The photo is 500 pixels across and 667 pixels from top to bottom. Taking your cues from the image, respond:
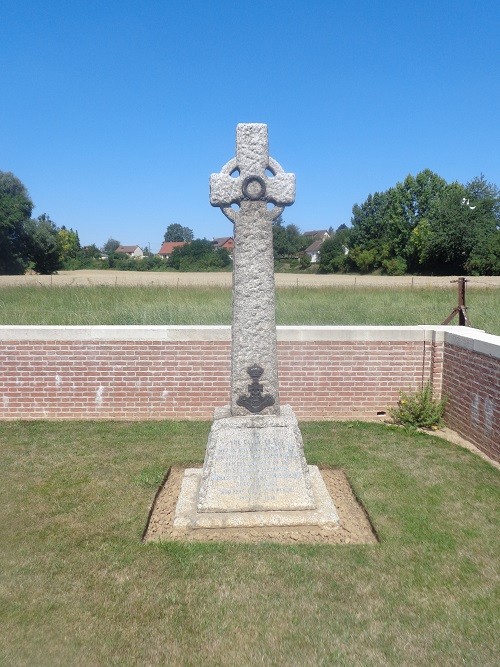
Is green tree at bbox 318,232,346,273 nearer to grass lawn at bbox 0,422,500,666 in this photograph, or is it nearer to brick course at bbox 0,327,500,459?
brick course at bbox 0,327,500,459

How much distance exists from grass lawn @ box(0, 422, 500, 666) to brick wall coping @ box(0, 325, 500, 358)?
2004 millimetres

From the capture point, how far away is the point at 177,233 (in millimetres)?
130125

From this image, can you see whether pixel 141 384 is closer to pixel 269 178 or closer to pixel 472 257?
pixel 269 178

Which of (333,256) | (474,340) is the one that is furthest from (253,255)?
(333,256)

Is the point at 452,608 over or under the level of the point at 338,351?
under

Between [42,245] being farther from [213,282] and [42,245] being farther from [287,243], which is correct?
[287,243]

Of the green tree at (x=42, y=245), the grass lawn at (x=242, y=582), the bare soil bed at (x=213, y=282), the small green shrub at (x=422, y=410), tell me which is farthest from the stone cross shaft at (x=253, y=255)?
the green tree at (x=42, y=245)

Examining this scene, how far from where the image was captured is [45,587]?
12.0 ft

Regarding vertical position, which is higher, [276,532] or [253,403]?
[253,403]

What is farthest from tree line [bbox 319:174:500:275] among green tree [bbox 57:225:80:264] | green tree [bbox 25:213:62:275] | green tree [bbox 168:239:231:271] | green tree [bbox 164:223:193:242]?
green tree [bbox 164:223:193:242]

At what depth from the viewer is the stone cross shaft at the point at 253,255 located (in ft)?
14.8

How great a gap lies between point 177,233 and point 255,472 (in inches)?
5092

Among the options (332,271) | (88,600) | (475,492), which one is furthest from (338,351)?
(332,271)

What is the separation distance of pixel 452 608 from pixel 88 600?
7.89ft
